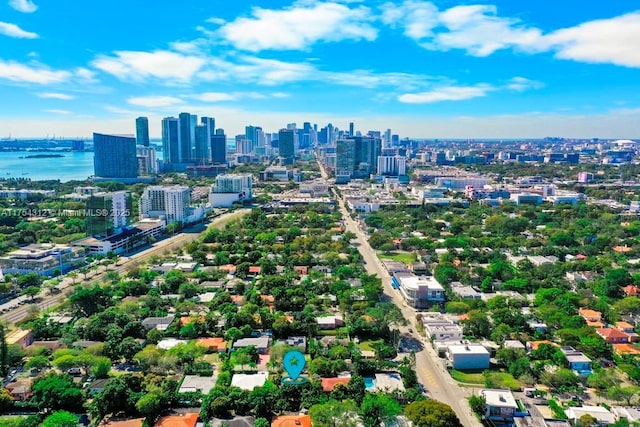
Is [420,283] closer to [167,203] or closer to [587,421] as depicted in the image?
[587,421]

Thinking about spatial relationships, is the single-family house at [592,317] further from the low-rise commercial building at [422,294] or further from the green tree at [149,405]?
the green tree at [149,405]

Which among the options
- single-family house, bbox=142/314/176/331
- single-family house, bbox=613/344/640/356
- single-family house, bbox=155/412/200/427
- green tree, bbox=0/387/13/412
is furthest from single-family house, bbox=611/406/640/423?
green tree, bbox=0/387/13/412

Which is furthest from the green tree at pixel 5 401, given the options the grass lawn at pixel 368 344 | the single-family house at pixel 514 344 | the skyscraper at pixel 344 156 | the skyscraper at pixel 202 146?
the skyscraper at pixel 202 146

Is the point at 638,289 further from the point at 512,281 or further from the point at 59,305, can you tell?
the point at 59,305

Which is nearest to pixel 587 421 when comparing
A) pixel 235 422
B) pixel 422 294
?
pixel 235 422

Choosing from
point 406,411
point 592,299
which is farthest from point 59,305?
point 592,299

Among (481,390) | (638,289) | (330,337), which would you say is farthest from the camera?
(638,289)
